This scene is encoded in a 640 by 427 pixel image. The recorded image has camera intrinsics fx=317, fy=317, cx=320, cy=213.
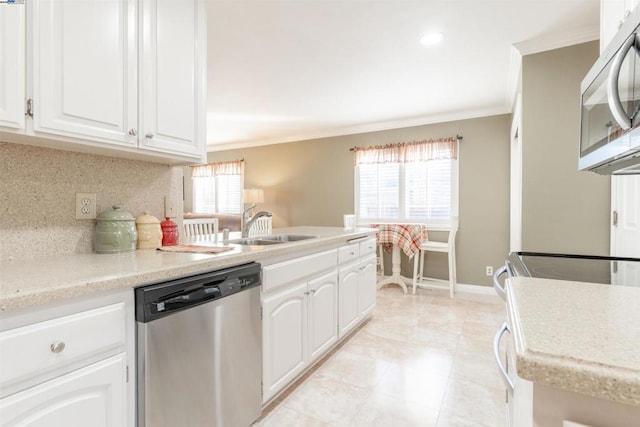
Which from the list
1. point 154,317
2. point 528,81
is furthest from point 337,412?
point 528,81

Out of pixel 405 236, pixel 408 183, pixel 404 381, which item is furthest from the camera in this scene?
pixel 408 183

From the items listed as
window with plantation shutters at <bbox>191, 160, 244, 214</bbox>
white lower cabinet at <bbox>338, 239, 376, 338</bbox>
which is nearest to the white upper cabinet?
white lower cabinet at <bbox>338, 239, 376, 338</bbox>

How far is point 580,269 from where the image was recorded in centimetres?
115

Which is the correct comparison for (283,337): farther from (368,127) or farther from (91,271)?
(368,127)

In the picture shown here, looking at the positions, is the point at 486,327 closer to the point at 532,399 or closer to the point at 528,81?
Answer: the point at 528,81

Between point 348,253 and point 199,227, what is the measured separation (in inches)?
86.9

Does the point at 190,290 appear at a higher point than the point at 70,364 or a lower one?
higher

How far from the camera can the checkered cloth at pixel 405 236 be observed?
4066 mm

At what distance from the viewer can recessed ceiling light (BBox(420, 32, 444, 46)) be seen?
2416 millimetres

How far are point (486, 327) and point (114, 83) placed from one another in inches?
132

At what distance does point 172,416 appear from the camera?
44.8 inches

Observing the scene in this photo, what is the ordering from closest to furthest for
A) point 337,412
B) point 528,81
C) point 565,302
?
point 565,302
point 337,412
point 528,81

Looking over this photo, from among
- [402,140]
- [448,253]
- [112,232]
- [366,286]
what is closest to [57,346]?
[112,232]

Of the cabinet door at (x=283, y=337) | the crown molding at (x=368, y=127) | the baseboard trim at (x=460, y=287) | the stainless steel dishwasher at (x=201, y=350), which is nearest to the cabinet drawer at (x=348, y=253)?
the cabinet door at (x=283, y=337)
